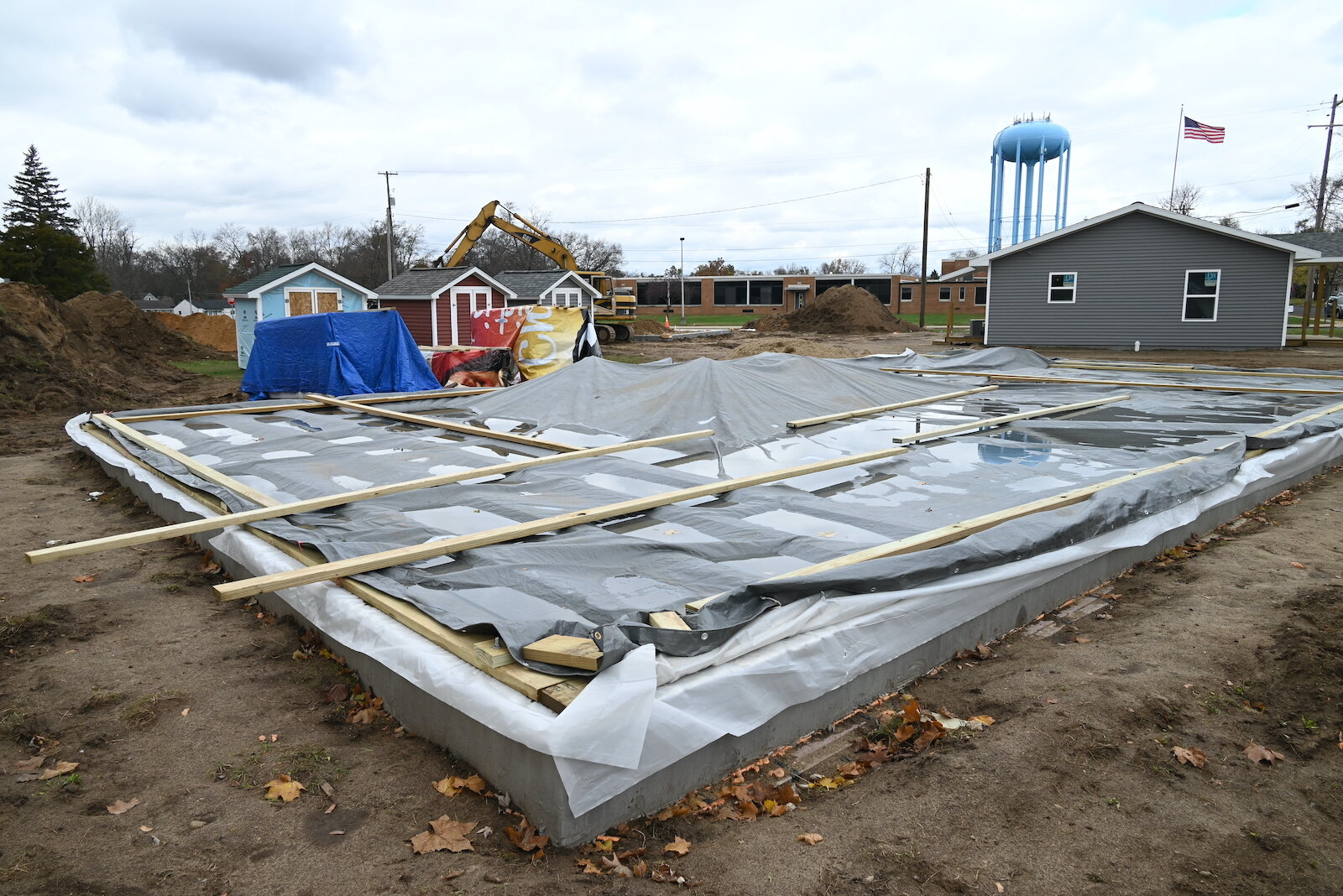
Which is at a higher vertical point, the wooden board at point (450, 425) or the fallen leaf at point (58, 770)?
the wooden board at point (450, 425)

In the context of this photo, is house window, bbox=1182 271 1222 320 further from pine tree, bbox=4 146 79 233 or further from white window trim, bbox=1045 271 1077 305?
pine tree, bbox=4 146 79 233

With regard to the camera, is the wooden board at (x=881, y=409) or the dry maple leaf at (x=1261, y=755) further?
the wooden board at (x=881, y=409)

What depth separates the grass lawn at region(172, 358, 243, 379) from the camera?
68.4 ft

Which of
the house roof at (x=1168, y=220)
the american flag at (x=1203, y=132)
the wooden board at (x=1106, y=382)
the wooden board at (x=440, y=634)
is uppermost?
the american flag at (x=1203, y=132)

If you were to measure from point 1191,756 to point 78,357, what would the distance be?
66.6 feet

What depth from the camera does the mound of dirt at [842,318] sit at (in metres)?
38.9

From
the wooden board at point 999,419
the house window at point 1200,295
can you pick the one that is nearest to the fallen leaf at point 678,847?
the wooden board at point 999,419

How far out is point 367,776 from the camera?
3.15 metres

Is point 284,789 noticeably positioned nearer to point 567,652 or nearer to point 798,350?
point 567,652

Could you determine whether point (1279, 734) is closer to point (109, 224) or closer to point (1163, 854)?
point (1163, 854)

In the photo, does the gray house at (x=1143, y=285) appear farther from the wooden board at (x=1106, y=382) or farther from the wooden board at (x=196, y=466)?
the wooden board at (x=196, y=466)

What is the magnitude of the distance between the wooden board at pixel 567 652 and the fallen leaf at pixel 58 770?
5.73 ft

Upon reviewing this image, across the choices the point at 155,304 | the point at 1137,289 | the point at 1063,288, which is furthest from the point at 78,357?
the point at 155,304

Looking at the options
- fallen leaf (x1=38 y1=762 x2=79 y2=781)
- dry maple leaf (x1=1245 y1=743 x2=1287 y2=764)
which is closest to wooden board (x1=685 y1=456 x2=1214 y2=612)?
dry maple leaf (x1=1245 y1=743 x2=1287 y2=764)
